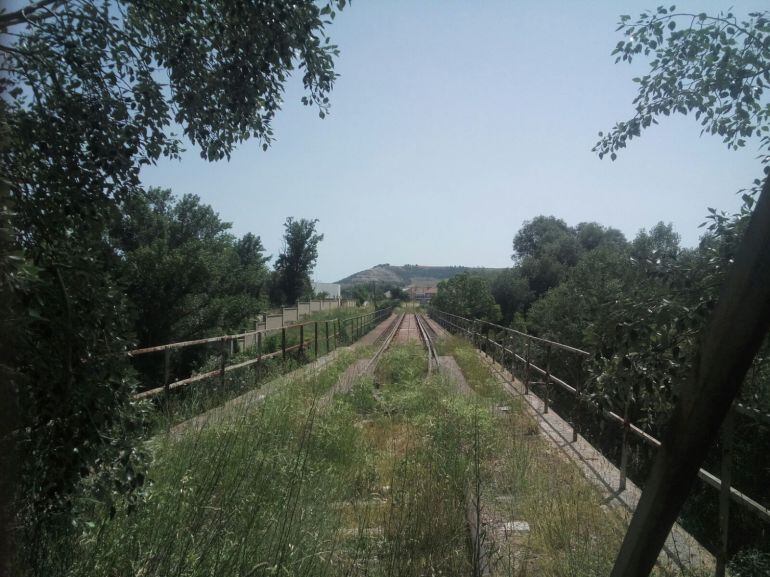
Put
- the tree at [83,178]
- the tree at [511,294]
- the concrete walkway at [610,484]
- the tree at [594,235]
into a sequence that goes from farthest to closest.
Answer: the tree at [594,235] < the tree at [511,294] < the concrete walkway at [610,484] < the tree at [83,178]

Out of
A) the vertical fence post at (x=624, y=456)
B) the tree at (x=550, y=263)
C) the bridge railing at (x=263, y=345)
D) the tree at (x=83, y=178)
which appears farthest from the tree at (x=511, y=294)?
the tree at (x=83, y=178)

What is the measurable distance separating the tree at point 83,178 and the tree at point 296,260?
7280cm

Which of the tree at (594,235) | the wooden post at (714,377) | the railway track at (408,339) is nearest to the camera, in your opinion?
the wooden post at (714,377)

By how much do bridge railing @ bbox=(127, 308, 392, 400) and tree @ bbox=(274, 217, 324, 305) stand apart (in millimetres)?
41918

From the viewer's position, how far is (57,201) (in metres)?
2.48

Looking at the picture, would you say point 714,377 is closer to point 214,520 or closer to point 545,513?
point 214,520

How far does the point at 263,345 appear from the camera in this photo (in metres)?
22.7

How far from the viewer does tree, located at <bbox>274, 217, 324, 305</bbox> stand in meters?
75.4

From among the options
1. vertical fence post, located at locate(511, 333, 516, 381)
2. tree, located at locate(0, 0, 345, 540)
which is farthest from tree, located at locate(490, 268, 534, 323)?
tree, located at locate(0, 0, 345, 540)

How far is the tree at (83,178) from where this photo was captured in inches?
93.2

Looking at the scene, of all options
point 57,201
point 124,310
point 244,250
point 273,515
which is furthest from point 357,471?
point 244,250

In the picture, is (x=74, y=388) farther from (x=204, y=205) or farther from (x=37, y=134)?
(x=204, y=205)

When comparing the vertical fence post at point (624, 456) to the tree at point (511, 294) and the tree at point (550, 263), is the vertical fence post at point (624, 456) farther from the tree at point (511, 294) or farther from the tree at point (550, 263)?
the tree at point (511, 294)

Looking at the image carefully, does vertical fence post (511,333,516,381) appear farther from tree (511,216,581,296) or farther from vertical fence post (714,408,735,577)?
tree (511,216,581,296)
